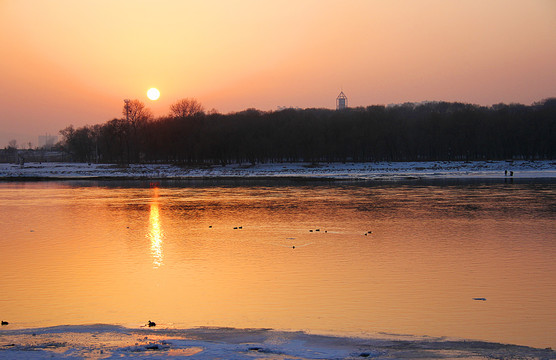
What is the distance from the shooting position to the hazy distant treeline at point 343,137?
109 m

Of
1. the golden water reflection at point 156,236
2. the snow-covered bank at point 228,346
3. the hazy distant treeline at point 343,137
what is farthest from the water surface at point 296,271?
the hazy distant treeline at point 343,137

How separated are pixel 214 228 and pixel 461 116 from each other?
10232 cm

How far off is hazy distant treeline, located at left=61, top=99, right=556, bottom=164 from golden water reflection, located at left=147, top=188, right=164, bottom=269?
75.3 metres

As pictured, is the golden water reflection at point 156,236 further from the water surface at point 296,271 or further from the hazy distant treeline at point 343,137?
the hazy distant treeline at point 343,137

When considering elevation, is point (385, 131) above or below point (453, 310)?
above

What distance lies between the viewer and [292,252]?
17.9m

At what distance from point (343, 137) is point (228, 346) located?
Answer: 348 feet

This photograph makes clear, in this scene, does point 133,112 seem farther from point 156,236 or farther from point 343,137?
point 156,236

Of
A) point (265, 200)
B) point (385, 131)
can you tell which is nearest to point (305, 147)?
point (385, 131)

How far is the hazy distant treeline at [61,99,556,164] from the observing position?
10906cm

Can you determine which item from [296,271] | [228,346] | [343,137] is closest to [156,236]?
[296,271]

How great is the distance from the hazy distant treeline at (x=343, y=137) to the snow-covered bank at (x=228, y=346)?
9577cm

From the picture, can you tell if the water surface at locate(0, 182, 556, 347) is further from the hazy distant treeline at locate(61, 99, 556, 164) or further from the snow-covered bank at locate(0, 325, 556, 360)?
the hazy distant treeline at locate(61, 99, 556, 164)

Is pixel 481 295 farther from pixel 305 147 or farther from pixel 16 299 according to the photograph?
pixel 305 147
